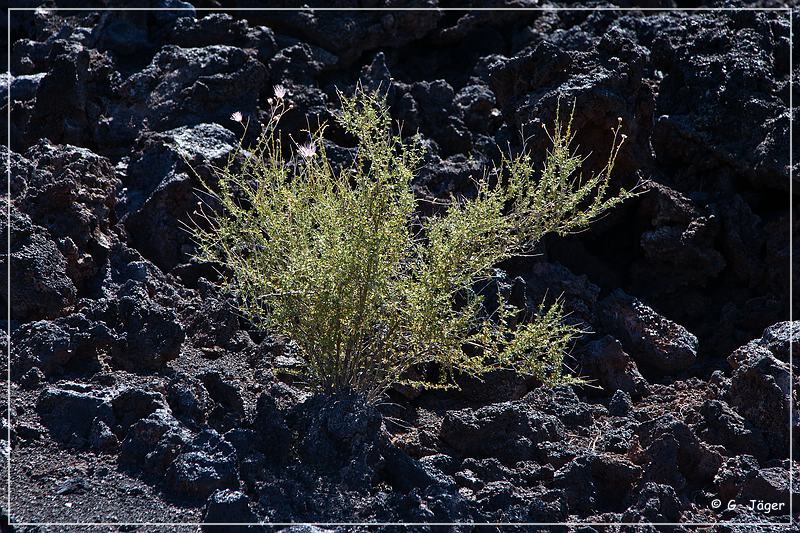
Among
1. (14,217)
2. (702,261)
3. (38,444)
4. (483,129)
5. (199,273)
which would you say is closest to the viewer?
(38,444)

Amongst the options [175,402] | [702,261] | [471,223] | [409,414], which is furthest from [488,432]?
[702,261]

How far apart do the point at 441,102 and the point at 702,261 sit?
1.88 m

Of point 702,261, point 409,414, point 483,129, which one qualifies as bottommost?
point 409,414

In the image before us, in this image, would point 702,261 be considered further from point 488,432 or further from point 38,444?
point 38,444

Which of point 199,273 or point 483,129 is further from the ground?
point 483,129

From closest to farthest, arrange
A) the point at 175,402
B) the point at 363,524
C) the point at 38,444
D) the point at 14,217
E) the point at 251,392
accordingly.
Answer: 1. the point at 363,524
2. the point at 38,444
3. the point at 175,402
4. the point at 251,392
5. the point at 14,217

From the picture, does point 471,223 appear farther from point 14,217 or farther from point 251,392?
point 14,217

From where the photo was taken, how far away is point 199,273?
5641mm

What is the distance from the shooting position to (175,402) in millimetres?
4402

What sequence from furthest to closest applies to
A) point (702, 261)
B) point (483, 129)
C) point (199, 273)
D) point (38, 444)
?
point (483, 129)
point (702, 261)
point (199, 273)
point (38, 444)

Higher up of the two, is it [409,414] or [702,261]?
[702,261]

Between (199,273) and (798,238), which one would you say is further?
(798,238)

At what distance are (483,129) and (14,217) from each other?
290cm

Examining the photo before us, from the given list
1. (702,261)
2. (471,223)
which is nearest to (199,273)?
(471,223)
